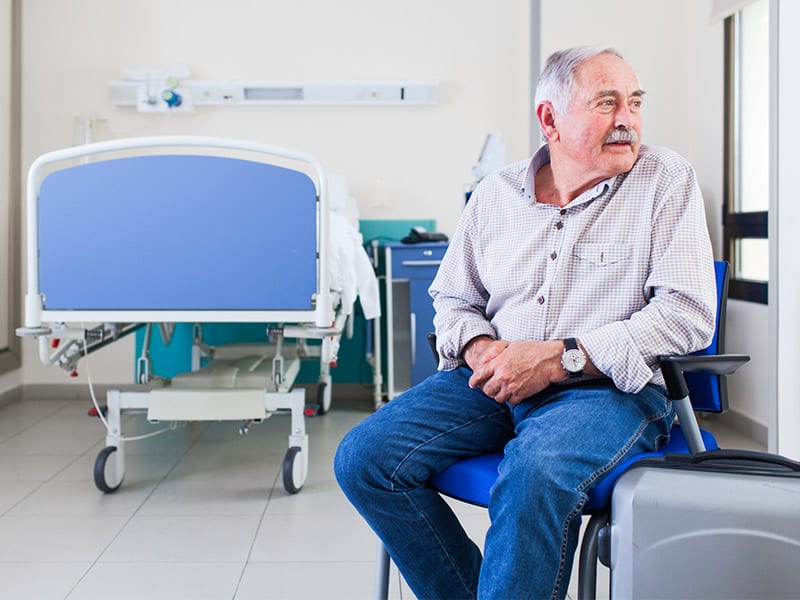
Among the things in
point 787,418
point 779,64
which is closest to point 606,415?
point 787,418

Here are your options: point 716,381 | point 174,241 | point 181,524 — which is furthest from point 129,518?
point 716,381

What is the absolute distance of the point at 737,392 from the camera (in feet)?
12.0

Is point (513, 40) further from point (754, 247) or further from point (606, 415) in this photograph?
point (606, 415)

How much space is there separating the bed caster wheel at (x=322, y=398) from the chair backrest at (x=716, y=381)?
8.86ft

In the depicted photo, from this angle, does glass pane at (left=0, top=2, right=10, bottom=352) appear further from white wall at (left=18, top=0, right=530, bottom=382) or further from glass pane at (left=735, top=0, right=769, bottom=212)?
glass pane at (left=735, top=0, right=769, bottom=212)

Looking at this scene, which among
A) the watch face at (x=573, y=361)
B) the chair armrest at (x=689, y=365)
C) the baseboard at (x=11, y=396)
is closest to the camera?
the chair armrest at (x=689, y=365)

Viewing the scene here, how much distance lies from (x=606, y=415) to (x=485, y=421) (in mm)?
254

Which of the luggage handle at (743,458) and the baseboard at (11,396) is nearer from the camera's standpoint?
the luggage handle at (743,458)

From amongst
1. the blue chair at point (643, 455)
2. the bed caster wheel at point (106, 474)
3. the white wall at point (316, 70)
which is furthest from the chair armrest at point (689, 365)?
the white wall at point (316, 70)

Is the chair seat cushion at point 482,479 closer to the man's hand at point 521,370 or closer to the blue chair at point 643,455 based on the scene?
the blue chair at point 643,455

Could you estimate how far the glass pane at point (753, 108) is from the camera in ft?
11.6

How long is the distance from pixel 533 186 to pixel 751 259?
242cm

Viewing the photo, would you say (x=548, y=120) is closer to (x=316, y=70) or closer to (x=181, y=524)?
(x=181, y=524)

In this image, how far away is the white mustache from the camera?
5.05ft
